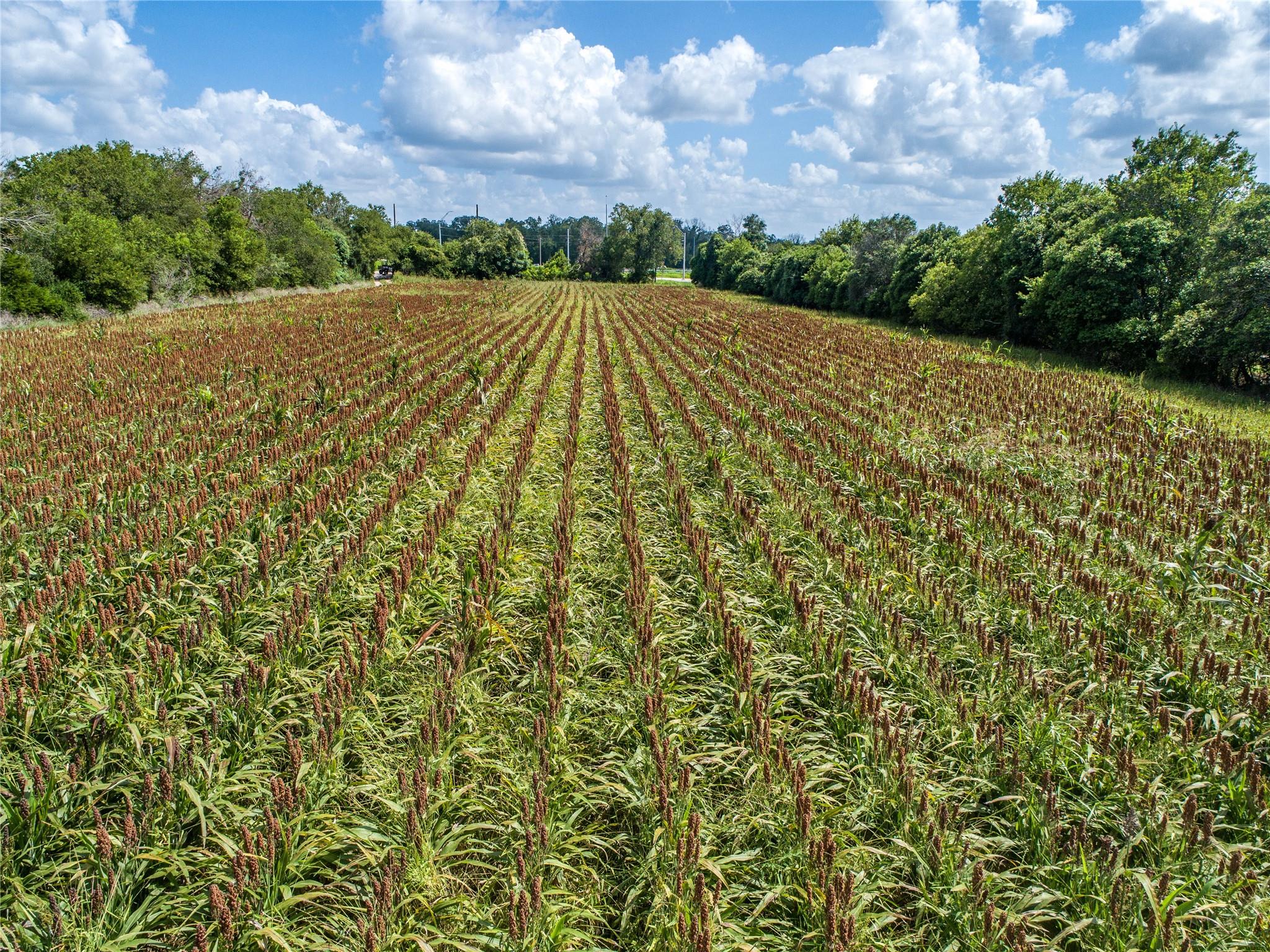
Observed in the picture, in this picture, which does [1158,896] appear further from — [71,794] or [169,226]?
[169,226]

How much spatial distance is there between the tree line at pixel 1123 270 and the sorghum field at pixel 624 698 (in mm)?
8321

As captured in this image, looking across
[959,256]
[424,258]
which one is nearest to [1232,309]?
[959,256]

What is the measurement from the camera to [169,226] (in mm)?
36500

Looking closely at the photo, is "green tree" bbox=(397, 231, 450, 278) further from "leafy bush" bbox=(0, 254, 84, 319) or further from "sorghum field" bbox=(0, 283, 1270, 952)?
"sorghum field" bbox=(0, 283, 1270, 952)

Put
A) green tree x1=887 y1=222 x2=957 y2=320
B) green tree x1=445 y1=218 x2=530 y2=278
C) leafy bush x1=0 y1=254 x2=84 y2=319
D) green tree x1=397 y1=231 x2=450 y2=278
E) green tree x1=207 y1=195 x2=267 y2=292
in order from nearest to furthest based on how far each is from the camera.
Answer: leafy bush x1=0 y1=254 x2=84 y2=319
green tree x1=887 y1=222 x2=957 y2=320
green tree x1=207 y1=195 x2=267 y2=292
green tree x1=397 y1=231 x2=450 y2=278
green tree x1=445 y1=218 x2=530 y2=278

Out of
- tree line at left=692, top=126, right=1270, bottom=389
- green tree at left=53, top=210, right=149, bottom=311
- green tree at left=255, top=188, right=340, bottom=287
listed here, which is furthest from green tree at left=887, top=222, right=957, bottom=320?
green tree at left=255, top=188, right=340, bottom=287

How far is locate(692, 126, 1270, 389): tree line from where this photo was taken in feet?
50.3

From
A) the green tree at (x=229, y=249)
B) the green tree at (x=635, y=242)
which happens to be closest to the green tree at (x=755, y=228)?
the green tree at (x=635, y=242)

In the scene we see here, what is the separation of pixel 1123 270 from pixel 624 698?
20.3 metres

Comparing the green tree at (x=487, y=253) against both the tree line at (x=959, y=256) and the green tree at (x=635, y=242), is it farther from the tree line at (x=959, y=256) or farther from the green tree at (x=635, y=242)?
the tree line at (x=959, y=256)

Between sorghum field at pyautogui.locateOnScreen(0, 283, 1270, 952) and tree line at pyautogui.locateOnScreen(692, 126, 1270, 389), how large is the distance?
8.32 meters

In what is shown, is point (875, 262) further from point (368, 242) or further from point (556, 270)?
point (556, 270)

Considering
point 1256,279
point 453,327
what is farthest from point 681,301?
point 1256,279

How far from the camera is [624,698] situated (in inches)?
167
